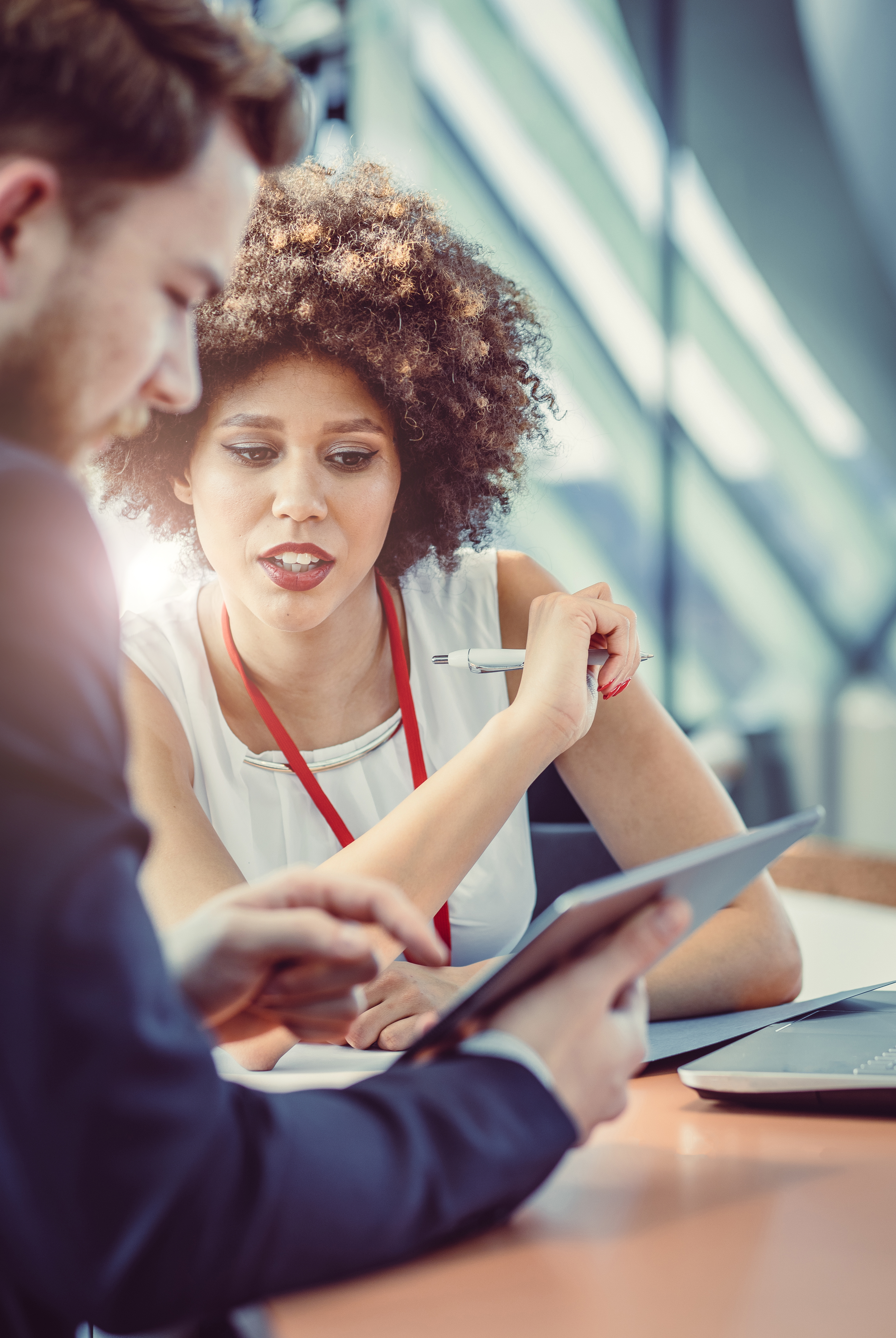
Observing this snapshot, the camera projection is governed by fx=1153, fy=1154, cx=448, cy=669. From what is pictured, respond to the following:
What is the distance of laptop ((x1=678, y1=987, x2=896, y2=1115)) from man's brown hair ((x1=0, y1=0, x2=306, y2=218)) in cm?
73

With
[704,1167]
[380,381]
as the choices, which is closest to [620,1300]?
[704,1167]

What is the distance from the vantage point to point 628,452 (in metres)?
5.73

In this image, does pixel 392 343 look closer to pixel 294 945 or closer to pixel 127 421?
pixel 127 421

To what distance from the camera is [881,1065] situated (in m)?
0.87

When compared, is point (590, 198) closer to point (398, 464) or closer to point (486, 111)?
point (486, 111)

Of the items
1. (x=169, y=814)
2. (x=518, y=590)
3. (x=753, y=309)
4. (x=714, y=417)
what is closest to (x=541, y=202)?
(x=753, y=309)

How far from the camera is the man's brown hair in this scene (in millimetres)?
583

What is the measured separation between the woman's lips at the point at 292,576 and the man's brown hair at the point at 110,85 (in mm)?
740

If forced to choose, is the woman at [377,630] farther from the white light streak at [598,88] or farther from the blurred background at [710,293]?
the white light streak at [598,88]

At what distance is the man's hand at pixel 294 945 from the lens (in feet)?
2.18

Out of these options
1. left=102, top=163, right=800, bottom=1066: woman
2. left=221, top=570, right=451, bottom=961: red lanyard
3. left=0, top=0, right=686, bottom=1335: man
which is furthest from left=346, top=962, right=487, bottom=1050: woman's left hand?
left=0, top=0, right=686, bottom=1335: man

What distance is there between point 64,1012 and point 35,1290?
17 centimetres

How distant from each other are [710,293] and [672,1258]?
5.17 metres

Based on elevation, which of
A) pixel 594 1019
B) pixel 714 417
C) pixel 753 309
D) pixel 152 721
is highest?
pixel 753 309
